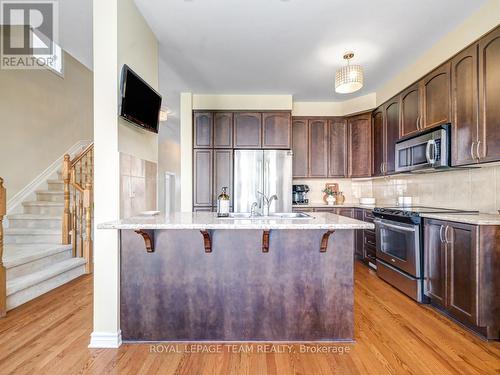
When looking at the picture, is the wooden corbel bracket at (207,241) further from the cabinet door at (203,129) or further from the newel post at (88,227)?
the cabinet door at (203,129)

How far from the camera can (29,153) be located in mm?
4195

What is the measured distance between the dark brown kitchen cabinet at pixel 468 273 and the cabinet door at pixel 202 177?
123 inches

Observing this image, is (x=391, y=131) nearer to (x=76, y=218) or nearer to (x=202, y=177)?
(x=202, y=177)

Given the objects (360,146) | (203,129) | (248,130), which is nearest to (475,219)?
(360,146)

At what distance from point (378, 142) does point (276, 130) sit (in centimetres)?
162

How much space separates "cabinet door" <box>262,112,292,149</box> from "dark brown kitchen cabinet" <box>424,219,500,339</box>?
255 cm

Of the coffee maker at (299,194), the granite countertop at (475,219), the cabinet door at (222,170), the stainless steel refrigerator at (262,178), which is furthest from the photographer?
the coffee maker at (299,194)

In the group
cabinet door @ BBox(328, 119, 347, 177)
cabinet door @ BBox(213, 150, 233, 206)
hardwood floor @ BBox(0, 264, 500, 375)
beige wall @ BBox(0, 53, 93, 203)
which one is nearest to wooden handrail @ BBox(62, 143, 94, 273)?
beige wall @ BBox(0, 53, 93, 203)

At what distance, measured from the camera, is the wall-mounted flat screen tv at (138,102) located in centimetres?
208

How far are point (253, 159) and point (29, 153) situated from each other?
3441 millimetres

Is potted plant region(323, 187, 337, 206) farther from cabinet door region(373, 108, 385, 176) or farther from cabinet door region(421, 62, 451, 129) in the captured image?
cabinet door region(421, 62, 451, 129)

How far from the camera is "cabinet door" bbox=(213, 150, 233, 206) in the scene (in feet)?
14.9

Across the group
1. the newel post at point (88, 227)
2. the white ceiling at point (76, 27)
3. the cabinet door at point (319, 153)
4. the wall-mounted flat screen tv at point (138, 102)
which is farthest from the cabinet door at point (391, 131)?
the newel post at point (88, 227)

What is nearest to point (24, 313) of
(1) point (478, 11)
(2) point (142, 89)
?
(2) point (142, 89)
